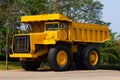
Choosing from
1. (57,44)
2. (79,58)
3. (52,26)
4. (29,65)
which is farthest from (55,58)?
(29,65)

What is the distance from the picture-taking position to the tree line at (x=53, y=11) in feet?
118

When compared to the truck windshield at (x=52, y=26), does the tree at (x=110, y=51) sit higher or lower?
lower

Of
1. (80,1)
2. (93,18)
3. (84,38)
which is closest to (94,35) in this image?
(84,38)

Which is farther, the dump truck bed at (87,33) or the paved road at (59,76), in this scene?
the dump truck bed at (87,33)

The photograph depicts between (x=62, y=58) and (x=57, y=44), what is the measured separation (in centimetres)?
97

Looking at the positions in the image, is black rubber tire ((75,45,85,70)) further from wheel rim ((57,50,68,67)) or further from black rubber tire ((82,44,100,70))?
wheel rim ((57,50,68,67))

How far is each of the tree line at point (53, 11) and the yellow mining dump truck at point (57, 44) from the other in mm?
8672

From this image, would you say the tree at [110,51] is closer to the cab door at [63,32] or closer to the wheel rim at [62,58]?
the cab door at [63,32]

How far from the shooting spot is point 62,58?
25297mm

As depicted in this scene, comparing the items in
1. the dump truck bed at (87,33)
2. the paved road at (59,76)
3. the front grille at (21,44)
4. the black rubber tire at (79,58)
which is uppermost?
the dump truck bed at (87,33)

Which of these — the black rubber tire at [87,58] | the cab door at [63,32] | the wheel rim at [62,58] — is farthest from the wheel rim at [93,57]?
the cab door at [63,32]

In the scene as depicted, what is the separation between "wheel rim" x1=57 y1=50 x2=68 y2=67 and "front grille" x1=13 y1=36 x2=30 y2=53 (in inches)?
77.1

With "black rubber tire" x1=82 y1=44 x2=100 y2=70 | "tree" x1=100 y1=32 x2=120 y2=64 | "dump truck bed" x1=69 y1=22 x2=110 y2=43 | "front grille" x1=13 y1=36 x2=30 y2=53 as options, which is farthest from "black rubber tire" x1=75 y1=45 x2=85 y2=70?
"tree" x1=100 y1=32 x2=120 y2=64

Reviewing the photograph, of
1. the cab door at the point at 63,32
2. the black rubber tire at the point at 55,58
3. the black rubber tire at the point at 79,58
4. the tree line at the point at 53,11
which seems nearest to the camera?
the black rubber tire at the point at 55,58
